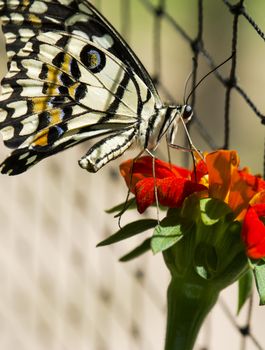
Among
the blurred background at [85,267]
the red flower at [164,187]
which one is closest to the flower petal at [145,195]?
the red flower at [164,187]

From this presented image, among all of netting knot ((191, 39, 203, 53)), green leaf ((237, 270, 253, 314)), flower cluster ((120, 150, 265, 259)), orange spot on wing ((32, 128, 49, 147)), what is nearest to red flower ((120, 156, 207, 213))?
flower cluster ((120, 150, 265, 259))

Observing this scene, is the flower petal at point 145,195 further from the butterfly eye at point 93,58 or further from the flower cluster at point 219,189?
the butterfly eye at point 93,58

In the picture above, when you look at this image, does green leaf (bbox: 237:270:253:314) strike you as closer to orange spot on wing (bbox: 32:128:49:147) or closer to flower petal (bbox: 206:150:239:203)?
flower petal (bbox: 206:150:239:203)

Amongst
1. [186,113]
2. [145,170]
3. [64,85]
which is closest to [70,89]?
[64,85]

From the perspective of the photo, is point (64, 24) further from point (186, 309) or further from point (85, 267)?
point (85, 267)

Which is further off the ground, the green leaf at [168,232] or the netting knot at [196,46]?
the netting knot at [196,46]
